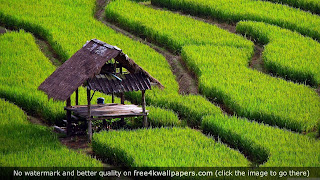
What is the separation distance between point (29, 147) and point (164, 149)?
90.6 inches


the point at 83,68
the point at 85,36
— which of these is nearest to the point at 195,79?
the point at 85,36

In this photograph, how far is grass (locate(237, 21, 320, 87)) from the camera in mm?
14609

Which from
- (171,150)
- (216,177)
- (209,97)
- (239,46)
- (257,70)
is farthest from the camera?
(239,46)

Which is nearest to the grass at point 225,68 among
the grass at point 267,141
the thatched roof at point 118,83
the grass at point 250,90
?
the grass at point 250,90

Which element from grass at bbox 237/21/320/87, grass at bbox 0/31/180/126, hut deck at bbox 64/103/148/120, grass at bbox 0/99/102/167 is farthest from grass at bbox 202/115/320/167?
grass at bbox 237/21/320/87

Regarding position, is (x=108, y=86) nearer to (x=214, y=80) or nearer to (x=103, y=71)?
(x=103, y=71)

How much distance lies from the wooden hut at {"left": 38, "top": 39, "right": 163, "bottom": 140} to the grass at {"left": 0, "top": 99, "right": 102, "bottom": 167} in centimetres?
79

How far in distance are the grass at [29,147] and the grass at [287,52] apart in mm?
6100

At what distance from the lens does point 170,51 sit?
55.7 feet

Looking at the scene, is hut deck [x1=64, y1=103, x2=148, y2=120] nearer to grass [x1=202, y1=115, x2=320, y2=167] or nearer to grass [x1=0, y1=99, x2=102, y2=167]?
grass [x1=0, y1=99, x2=102, y2=167]

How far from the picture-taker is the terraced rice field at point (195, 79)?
33.9ft

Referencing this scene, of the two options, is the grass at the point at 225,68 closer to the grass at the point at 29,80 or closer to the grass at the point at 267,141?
the grass at the point at 267,141

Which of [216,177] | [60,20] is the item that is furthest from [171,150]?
[60,20]

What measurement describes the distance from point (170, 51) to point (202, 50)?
1179 millimetres
